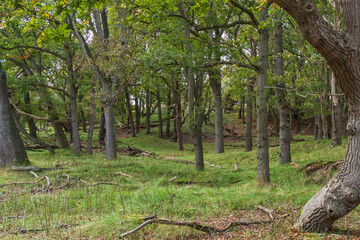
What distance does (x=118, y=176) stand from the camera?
9516 mm

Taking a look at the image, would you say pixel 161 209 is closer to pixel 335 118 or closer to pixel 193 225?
pixel 193 225

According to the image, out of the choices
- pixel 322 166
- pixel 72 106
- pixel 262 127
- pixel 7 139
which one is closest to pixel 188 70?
pixel 262 127

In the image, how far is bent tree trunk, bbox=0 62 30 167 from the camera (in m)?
11.4

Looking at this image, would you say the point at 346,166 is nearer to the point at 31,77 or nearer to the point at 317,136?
the point at 31,77

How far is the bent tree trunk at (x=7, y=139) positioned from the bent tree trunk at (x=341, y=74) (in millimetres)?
11219

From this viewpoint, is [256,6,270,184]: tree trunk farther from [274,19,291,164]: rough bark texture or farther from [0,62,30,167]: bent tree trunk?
[0,62,30,167]: bent tree trunk

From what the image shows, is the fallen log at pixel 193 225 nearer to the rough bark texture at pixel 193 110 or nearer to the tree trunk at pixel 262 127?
the tree trunk at pixel 262 127

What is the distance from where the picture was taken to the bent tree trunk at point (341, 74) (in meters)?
3.60

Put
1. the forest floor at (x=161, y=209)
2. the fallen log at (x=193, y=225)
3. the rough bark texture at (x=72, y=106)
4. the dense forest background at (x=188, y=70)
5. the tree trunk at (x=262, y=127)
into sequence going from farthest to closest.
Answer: the rough bark texture at (x=72, y=106) < the tree trunk at (x=262, y=127) < the dense forest background at (x=188, y=70) < the forest floor at (x=161, y=209) < the fallen log at (x=193, y=225)

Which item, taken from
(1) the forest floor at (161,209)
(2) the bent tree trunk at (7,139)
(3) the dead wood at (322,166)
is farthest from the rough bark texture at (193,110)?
(2) the bent tree trunk at (7,139)

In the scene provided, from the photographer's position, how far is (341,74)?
3785 millimetres

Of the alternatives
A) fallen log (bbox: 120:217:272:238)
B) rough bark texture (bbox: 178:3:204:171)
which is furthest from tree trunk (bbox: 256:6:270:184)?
fallen log (bbox: 120:217:272:238)

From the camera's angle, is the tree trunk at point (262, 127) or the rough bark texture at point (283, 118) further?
the rough bark texture at point (283, 118)

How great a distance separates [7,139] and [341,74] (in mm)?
12127
